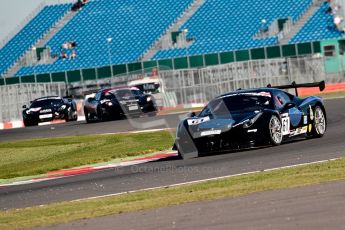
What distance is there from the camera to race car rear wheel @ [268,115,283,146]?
1690 cm

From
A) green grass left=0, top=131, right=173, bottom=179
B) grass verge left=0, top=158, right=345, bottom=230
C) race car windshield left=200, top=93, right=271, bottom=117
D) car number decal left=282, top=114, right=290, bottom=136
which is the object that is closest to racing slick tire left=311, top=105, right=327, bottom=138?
car number decal left=282, top=114, right=290, bottom=136

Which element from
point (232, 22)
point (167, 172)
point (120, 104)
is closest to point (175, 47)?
point (232, 22)

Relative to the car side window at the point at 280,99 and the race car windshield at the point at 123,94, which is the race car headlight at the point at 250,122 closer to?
the car side window at the point at 280,99

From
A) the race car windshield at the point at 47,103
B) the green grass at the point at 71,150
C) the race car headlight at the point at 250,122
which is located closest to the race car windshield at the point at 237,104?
the race car headlight at the point at 250,122

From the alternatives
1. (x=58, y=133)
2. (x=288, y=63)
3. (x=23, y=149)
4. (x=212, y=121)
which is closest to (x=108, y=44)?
(x=288, y=63)

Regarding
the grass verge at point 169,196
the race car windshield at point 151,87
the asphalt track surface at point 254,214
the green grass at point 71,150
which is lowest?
the green grass at point 71,150

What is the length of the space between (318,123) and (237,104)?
1.92 m

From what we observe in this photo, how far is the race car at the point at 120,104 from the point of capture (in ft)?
114

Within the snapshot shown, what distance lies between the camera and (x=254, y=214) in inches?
323

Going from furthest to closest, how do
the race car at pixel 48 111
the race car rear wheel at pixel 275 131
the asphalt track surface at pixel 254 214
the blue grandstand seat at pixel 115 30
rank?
the blue grandstand seat at pixel 115 30 → the race car at pixel 48 111 → the race car rear wheel at pixel 275 131 → the asphalt track surface at pixel 254 214

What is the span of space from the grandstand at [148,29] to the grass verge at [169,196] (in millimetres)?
40350

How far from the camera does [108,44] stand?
58.8m

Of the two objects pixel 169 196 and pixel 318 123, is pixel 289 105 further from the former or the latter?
pixel 169 196

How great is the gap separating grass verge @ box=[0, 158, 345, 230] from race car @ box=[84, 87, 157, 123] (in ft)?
73.5
